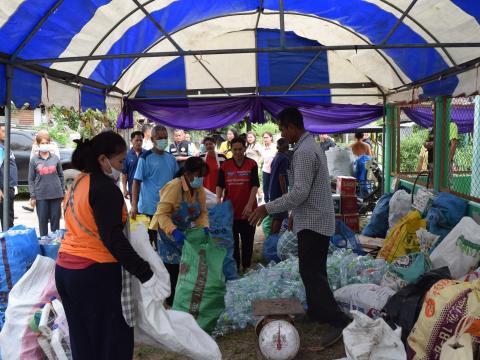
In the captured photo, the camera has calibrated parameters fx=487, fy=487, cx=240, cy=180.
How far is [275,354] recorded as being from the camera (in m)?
3.58

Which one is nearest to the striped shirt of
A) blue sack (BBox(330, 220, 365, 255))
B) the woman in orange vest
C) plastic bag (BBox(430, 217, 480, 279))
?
plastic bag (BBox(430, 217, 480, 279))

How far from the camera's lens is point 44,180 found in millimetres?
7008

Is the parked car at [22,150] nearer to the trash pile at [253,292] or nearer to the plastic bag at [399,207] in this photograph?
the plastic bag at [399,207]

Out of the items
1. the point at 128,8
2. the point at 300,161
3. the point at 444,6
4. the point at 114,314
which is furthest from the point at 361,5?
the point at 114,314

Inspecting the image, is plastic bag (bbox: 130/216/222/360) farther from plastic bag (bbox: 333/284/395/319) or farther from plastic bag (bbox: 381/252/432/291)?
plastic bag (bbox: 381/252/432/291)

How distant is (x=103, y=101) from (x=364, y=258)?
181 inches

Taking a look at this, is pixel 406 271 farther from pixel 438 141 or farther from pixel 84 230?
pixel 438 141

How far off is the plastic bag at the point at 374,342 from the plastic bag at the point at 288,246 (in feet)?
9.89

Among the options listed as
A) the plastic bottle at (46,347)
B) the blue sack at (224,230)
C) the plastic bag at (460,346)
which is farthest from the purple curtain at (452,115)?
the plastic bottle at (46,347)

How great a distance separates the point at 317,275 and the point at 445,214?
2.46 m

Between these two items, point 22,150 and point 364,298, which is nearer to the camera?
point 364,298

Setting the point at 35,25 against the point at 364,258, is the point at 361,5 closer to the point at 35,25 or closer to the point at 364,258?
the point at 364,258

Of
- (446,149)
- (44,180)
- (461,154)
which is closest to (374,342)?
(446,149)

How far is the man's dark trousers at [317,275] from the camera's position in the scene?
3.87 m
